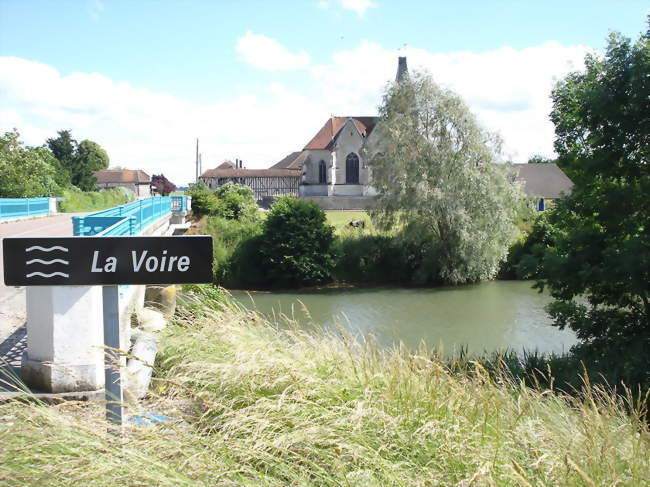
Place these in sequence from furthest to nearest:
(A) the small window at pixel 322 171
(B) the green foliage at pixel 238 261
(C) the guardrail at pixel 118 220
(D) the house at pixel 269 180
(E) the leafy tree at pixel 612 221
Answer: (D) the house at pixel 269 180 < (A) the small window at pixel 322 171 < (B) the green foliage at pixel 238 261 < (E) the leafy tree at pixel 612 221 < (C) the guardrail at pixel 118 220

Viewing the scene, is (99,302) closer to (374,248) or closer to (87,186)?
(374,248)

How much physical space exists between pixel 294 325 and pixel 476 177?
2079 cm

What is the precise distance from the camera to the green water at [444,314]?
16469mm

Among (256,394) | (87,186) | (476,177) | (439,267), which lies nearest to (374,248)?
(439,267)

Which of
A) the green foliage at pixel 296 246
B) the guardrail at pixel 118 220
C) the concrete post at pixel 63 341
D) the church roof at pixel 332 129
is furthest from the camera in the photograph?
the church roof at pixel 332 129

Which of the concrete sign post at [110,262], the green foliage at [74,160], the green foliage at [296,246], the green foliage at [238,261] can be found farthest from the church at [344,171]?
the concrete sign post at [110,262]

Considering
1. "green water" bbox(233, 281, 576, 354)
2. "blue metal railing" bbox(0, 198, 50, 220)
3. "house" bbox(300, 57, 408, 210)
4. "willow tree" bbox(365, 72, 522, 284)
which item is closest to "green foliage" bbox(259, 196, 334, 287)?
"green water" bbox(233, 281, 576, 354)

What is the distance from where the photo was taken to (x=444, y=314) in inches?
822

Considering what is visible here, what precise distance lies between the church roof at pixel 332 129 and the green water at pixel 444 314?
3245 centimetres

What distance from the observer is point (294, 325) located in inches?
236

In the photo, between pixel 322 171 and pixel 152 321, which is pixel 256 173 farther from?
pixel 152 321

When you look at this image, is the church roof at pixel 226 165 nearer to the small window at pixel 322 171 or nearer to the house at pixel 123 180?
the house at pixel 123 180

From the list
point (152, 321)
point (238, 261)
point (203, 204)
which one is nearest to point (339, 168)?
point (203, 204)

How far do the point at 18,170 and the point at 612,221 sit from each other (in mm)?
32167
